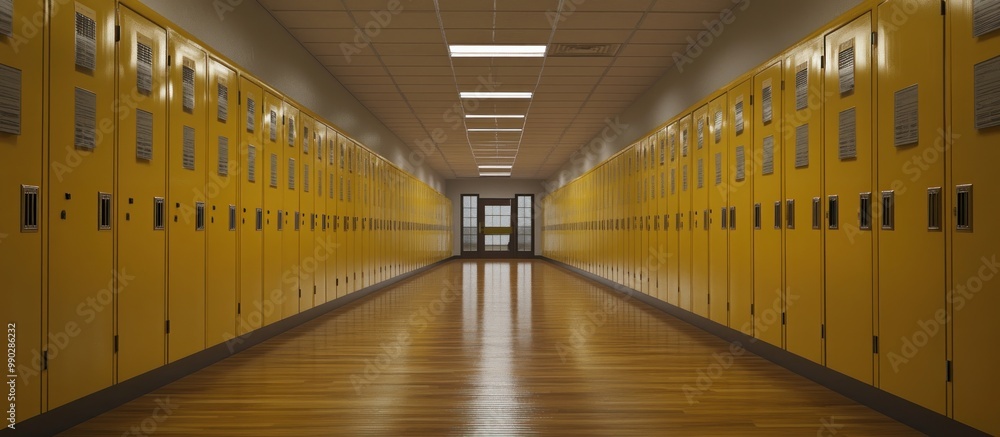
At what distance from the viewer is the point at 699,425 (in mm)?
3035

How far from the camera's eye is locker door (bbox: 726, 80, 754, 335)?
16.0ft

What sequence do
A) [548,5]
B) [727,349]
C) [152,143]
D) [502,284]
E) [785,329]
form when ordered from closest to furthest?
[152,143] < [785,329] < [727,349] < [548,5] < [502,284]

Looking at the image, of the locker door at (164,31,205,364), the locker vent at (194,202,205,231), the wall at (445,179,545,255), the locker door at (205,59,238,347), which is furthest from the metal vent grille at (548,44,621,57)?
the wall at (445,179,545,255)

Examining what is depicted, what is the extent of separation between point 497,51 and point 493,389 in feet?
14.9

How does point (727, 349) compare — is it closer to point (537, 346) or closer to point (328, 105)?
point (537, 346)

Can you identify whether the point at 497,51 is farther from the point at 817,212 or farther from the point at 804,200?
the point at 817,212

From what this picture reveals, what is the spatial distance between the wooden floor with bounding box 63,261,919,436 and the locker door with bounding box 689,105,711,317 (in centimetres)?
38

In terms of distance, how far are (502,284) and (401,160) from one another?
4.34 metres

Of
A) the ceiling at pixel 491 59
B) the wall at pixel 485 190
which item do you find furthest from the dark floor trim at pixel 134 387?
the wall at pixel 485 190

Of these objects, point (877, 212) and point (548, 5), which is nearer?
point (877, 212)

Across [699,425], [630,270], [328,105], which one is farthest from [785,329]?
[328,105]

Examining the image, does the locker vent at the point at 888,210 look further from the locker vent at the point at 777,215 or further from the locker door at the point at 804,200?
the locker vent at the point at 777,215

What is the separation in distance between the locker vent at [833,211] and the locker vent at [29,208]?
4.08 meters

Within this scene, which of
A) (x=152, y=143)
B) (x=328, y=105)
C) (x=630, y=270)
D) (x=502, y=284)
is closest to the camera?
(x=152, y=143)
